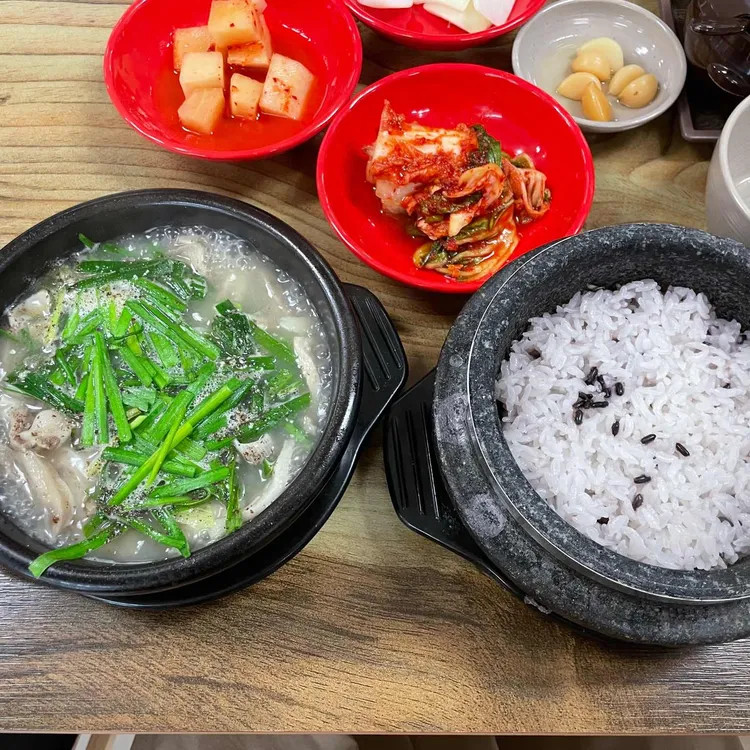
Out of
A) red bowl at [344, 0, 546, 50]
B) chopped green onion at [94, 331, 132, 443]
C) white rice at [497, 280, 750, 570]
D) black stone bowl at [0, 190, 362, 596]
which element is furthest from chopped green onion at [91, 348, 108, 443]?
red bowl at [344, 0, 546, 50]

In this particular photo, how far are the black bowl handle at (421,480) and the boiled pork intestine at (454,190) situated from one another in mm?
438

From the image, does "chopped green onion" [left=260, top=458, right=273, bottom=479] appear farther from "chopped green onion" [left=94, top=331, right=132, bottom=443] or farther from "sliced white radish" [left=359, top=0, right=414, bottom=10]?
"sliced white radish" [left=359, top=0, right=414, bottom=10]

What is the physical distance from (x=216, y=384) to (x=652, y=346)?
36.5 inches

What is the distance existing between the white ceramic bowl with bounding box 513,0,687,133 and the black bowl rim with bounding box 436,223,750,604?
890 millimetres

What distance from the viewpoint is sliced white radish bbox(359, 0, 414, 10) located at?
2.02 meters

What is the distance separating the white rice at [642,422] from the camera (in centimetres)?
124

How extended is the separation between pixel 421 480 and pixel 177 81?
146cm

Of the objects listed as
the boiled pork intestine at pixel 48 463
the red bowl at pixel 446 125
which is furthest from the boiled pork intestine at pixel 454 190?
the boiled pork intestine at pixel 48 463

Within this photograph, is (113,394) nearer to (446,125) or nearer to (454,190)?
(454,190)

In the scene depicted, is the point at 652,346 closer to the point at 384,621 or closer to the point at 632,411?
the point at 632,411

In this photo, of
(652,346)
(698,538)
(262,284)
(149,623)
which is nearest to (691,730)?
(698,538)

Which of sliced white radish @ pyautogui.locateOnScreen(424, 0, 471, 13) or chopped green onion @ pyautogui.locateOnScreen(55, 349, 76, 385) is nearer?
chopped green onion @ pyautogui.locateOnScreen(55, 349, 76, 385)

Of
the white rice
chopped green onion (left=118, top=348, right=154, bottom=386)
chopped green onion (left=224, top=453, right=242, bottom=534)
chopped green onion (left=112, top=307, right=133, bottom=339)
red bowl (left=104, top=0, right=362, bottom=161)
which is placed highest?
red bowl (left=104, top=0, right=362, bottom=161)

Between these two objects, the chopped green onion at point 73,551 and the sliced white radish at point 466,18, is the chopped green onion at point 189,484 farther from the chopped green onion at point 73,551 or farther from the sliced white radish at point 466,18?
the sliced white radish at point 466,18
